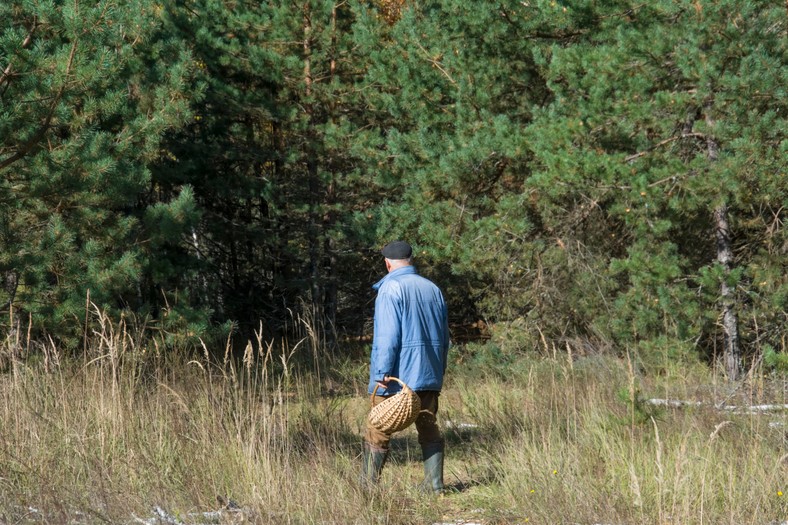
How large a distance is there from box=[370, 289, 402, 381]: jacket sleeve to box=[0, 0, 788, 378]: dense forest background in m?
1.84

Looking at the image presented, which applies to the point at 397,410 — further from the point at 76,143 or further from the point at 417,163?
the point at 417,163

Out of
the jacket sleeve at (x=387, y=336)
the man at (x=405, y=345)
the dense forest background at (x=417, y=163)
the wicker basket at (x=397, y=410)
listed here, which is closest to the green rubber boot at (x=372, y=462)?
the man at (x=405, y=345)

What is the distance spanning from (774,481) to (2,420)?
440 cm

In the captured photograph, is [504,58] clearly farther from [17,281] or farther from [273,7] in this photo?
[17,281]

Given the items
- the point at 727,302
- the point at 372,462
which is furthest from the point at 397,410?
the point at 727,302

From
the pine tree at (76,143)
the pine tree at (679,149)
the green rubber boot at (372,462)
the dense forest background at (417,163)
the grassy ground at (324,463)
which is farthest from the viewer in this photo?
the pine tree at (679,149)

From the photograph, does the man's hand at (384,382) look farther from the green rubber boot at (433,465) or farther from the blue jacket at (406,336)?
the green rubber boot at (433,465)

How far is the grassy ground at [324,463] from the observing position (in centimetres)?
449

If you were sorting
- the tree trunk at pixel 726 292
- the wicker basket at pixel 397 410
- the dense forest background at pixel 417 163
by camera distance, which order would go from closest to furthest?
the wicker basket at pixel 397 410 → the dense forest background at pixel 417 163 → the tree trunk at pixel 726 292

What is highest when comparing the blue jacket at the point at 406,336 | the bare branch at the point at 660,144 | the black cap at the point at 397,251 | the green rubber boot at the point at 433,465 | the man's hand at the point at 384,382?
the bare branch at the point at 660,144

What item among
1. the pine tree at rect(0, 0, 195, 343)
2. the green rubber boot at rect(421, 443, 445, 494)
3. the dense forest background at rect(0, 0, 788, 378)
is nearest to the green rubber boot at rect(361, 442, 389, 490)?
the green rubber boot at rect(421, 443, 445, 494)

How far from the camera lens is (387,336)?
17.3 feet

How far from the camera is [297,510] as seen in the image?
452 cm

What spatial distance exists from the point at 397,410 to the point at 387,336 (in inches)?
17.6
